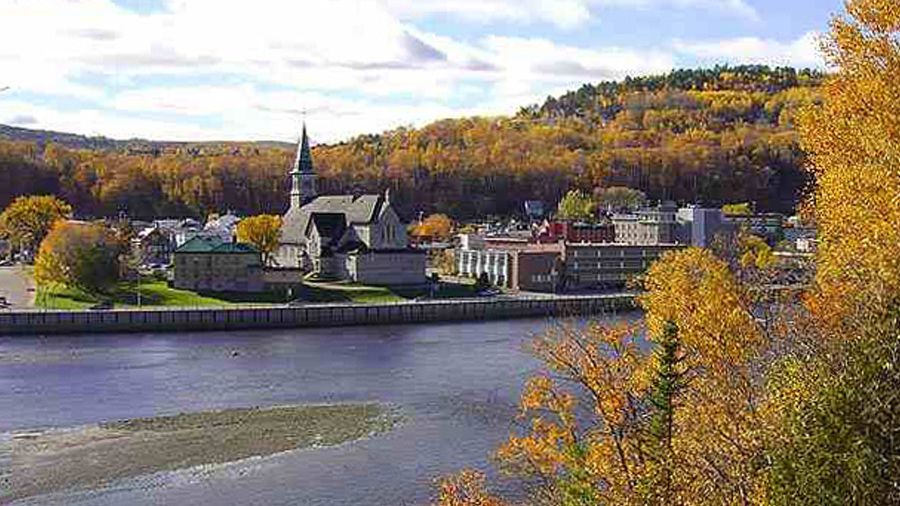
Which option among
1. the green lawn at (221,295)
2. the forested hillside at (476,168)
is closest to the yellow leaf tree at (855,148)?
the green lawn at (221,295)

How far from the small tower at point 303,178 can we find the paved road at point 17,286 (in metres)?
12.0

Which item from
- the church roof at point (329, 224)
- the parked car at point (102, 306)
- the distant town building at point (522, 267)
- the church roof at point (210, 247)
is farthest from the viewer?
the church roof at point (329, 224)

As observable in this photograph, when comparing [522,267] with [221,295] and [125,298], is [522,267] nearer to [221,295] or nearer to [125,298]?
[221,295]

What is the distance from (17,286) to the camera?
43688 millimetres

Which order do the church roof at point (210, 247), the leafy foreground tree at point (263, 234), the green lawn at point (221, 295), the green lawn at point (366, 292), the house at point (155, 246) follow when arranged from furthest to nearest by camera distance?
1. the house at point (155, 246)
2. the leafy foreground tree at point (263, 234)
3. the green lawn at point (366, 292)
4. the church roof at point (210, 247)
5. the green lawn at point (221, 295)

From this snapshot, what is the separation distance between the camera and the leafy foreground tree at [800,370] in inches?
214

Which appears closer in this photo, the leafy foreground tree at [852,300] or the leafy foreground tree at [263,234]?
the leafy foreground tree at [852,300]

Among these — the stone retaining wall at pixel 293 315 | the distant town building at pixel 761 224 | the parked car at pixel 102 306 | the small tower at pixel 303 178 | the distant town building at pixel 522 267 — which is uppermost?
the small tower at pixel 303 178

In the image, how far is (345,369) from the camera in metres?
28.6

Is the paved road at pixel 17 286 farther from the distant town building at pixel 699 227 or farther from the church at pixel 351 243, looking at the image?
the distant town building at pixel 699 227

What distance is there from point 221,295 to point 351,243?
7.33 metres

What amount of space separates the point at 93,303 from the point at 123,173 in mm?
→ 40760

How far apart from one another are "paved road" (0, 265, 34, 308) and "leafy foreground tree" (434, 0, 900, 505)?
3064 centimetres

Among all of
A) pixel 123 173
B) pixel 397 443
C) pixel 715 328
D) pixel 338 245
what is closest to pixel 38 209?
pixel 338 245
